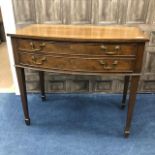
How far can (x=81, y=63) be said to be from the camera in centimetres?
138

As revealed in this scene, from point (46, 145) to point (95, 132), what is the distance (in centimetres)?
Result: 44

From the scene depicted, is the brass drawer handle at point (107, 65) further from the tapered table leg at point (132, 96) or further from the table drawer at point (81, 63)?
the tapered table leg at point (132, 96)

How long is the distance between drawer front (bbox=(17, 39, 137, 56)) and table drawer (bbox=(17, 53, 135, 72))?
44 mm

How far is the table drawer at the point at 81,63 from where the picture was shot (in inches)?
53.6

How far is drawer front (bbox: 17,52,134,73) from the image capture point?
1362mm

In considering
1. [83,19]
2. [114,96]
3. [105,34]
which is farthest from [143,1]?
[114,96]

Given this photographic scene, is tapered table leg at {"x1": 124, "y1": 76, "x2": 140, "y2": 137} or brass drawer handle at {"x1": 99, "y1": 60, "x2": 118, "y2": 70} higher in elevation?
brass drawer handle at {"x1": 99, "y1": 60, "x2": 118, "y2": 70}

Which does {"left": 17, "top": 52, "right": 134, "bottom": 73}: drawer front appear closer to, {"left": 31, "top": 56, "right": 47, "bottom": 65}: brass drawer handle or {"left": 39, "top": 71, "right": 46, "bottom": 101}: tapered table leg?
{"left": 31, "top": 56, "right": 47, "bottom": 65}: brass drawer handle

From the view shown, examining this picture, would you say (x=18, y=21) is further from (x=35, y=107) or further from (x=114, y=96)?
(x=114, y=96)

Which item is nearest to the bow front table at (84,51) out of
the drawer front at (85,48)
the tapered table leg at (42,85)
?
the drawer front at (85,48)

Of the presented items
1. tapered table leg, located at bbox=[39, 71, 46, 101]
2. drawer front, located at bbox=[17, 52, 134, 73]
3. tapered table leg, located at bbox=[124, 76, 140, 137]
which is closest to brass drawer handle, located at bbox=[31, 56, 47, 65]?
drawer front, located at bbox=[17, 52, 134, 73]

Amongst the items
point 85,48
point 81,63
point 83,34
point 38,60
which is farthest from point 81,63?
point 38,60

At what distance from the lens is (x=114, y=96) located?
222 centimetres

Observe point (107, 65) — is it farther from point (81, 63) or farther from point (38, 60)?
point (38, 60)
